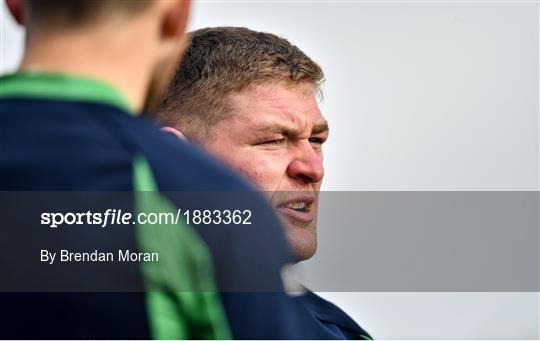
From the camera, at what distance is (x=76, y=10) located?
121 cm

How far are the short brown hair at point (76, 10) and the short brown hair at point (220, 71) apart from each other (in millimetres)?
1948

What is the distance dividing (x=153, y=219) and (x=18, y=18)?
0.36 m

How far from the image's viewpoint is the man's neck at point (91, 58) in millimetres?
1205

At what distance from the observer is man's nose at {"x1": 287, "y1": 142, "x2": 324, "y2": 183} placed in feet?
10.4

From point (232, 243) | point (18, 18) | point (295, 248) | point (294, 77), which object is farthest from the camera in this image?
point (294, 77)

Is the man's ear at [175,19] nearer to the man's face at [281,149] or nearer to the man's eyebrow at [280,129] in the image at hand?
the man's face at [281,149]

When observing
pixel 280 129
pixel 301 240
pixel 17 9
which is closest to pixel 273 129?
pixel 280 129

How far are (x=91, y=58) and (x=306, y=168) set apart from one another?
2020 mm

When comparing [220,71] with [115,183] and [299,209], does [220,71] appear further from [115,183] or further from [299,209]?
[115,183]

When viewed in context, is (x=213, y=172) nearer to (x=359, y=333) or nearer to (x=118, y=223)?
(x=118, y=223)

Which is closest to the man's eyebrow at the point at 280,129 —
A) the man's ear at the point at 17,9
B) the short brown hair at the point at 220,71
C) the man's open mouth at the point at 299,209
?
the short brown hair at the point at 220,71

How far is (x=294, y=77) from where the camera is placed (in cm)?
335

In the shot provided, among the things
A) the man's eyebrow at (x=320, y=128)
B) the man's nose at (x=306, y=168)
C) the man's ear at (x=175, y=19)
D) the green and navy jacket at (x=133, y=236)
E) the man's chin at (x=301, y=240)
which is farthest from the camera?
the man's eyebrow at (x=320, y=128)

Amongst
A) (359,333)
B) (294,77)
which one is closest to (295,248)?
(359,333)
